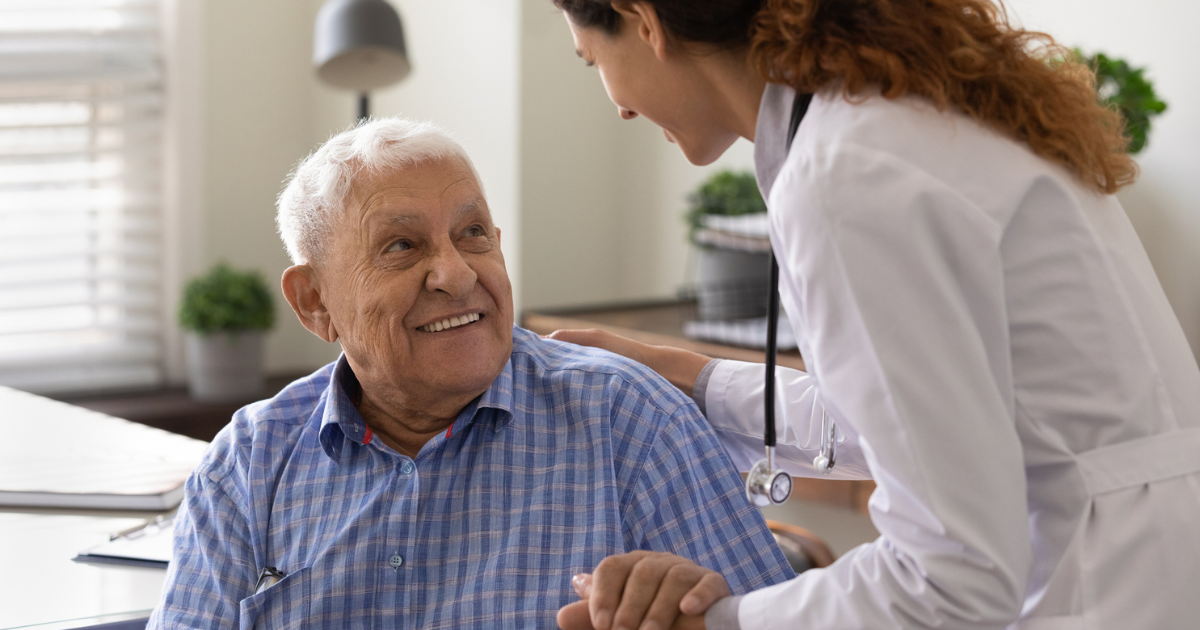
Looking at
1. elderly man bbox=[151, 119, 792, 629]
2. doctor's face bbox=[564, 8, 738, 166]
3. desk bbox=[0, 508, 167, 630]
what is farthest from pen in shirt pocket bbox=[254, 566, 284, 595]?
doctor's face bbox=[564, 8, 738, 166]

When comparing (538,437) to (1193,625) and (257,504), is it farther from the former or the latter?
(1193,625)

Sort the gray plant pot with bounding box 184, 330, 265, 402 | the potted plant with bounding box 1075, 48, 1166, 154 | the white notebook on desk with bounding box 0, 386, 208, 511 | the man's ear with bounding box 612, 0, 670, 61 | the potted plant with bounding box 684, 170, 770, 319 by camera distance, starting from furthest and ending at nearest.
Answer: the gray plant pot with bounding box 184, 330, 265, 402
the potted plant with bounding box 684, 170, 770, 319
the potted plant with bounding box 1075, 48, 1166, 154
the white notebook on desk with bounding box 0, 386, 208, 511
the man's ear with bounding box 612, 0, 670, 61

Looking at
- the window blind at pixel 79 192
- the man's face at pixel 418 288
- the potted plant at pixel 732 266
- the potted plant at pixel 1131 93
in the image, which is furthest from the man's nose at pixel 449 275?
the window blind at pixel 79 192

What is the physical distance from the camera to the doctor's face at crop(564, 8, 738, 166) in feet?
3.10

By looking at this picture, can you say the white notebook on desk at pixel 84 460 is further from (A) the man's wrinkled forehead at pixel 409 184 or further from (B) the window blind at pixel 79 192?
(B) the window blind at pixel 79 192

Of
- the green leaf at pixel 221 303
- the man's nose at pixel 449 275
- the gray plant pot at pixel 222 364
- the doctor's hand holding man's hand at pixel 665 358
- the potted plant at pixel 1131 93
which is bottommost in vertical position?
the gray plant pot at pixel 222 364

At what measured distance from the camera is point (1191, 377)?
921 millimetres

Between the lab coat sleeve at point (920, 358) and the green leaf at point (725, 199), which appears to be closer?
the lab coat sleeve at point (920, 358)

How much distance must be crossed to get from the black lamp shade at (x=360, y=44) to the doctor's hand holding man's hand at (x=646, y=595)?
8.07 ft

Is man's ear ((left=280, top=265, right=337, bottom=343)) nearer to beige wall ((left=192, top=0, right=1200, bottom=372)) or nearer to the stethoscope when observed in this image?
the stethoscope

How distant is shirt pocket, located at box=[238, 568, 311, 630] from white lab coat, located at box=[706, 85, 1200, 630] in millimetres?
626

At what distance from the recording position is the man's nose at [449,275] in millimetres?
1339

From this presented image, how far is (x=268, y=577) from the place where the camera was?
1.31 meters

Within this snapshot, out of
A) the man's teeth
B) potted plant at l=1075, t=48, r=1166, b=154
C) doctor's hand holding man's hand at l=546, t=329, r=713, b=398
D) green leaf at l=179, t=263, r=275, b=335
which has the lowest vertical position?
green leaf at l=179, t=263, r=275, b=335
